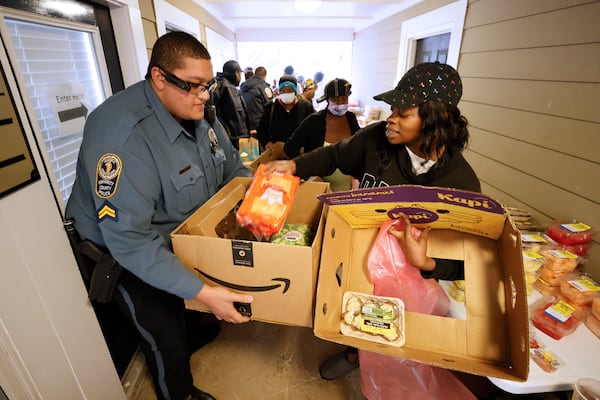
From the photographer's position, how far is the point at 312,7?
396cm

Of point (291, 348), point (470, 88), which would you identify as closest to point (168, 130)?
point (291, 348)

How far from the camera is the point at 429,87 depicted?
1104mm

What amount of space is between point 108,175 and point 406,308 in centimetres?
104

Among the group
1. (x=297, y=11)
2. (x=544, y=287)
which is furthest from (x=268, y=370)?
(x=297, y=11)

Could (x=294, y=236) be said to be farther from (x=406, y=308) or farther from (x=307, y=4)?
(x=307, y=4)

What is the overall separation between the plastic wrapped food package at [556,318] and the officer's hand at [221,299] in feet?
3.49

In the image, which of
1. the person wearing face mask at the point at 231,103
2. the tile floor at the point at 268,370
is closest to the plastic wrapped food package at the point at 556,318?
the tile floor at the point at 268,370

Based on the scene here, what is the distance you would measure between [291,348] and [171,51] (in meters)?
1.75

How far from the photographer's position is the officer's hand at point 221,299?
0.98 m

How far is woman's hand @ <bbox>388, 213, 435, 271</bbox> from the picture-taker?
892 millimetres

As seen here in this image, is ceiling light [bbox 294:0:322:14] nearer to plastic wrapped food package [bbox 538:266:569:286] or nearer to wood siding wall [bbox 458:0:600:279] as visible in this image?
wood siding wall [bbox 458:0:600:279]

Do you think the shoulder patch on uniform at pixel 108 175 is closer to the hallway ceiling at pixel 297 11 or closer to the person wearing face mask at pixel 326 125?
the person wearing face mask at pixel 326 125

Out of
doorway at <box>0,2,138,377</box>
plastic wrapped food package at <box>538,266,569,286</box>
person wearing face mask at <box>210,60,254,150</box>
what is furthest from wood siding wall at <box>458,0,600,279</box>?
person wearing face mask at <box>210,60,254,150</box>

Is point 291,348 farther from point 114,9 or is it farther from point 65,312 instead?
point 114,9
